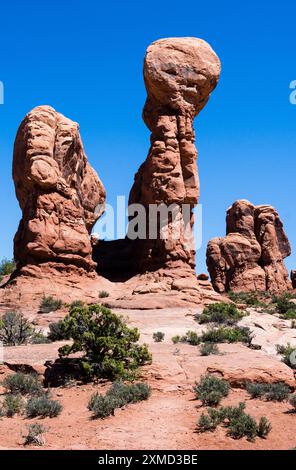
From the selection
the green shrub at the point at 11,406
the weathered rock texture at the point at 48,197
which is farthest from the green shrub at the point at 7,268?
the green shrub at the point at 11,406

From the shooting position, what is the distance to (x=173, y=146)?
2969 centimetres

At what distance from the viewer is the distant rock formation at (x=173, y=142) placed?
29094 millimetres

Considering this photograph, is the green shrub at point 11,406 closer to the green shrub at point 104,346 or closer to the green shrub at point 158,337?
the green shrub at point 104,346

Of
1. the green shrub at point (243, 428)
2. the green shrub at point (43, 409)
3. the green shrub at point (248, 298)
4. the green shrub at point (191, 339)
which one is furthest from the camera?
the green shrub at point (248, 298)

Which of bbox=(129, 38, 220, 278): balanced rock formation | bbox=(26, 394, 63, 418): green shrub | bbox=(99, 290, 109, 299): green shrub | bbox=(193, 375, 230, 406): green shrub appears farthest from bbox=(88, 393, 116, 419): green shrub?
bbox=(129, 38, 220, 278): balanced rock formation

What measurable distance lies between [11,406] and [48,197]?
16.0 meters

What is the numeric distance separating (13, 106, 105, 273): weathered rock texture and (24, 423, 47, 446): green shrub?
1586 cm

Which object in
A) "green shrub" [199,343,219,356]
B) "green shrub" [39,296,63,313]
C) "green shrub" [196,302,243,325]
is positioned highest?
"green shrub" [39,296,63,313]

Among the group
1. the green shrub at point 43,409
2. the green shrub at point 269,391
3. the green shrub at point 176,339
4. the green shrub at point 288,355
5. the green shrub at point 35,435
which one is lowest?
the green shrub at point 35,435

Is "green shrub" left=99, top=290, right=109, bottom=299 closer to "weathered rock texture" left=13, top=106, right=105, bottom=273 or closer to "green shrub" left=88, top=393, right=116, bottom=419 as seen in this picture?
"weathered rock texture" left=13, top=106, right=105, bottom=273

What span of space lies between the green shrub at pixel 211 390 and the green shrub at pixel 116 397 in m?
1.19

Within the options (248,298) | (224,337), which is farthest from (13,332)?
(248,298)

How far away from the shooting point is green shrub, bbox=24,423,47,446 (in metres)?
10.3
